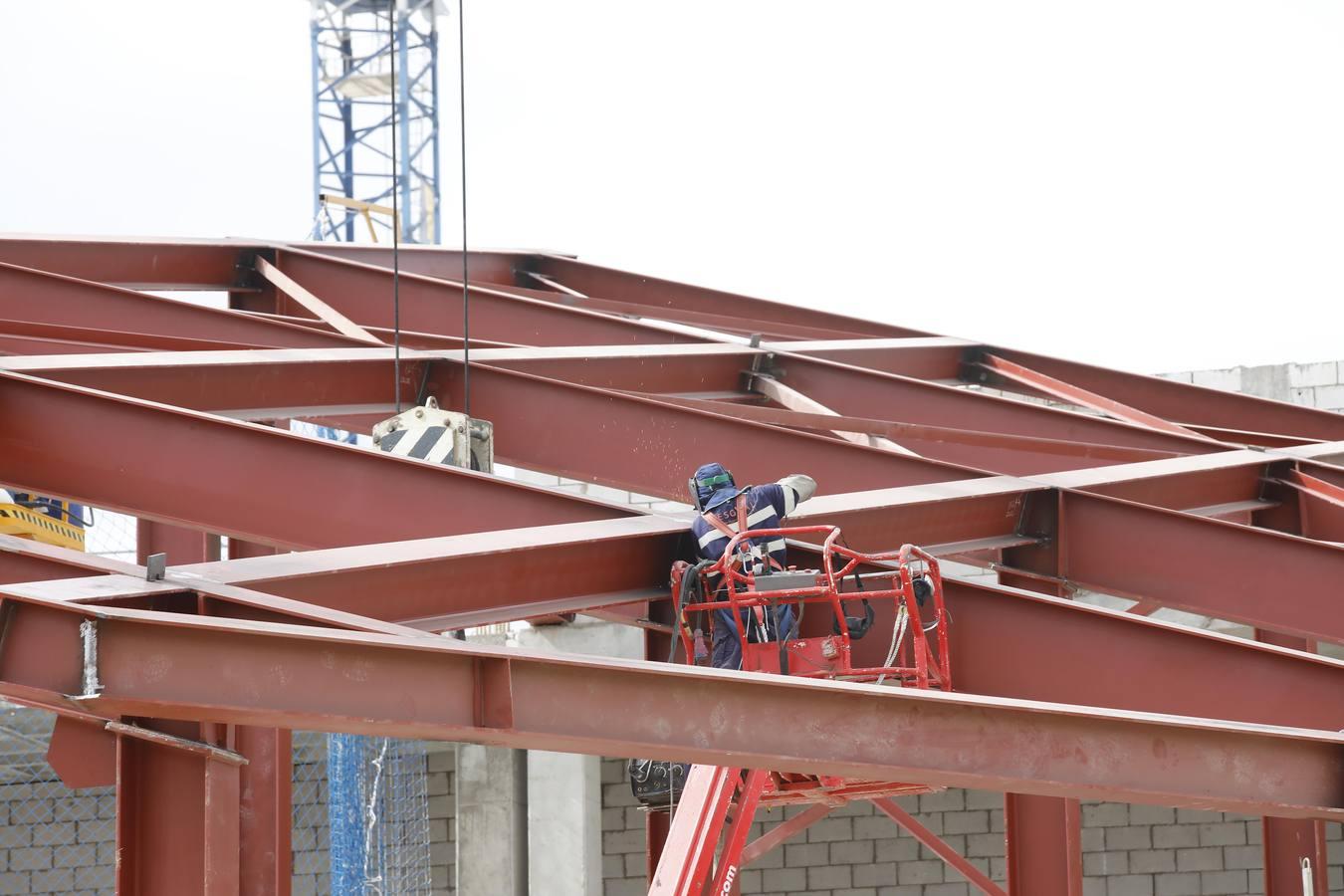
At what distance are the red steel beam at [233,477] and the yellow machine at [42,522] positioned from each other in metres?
9.35

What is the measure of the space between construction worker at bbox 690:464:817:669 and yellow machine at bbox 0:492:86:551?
9.94 m

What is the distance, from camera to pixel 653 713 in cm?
430

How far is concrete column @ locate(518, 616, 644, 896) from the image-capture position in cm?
1542

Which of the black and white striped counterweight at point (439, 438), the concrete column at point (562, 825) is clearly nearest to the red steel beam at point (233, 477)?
the black and white striped counterweight at point (439, 438)

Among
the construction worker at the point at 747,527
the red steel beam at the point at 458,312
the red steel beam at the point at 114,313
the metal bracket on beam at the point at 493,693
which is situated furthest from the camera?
the red steel beam at the point at 458,312

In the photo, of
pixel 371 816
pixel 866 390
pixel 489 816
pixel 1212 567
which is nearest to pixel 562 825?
pixel 489 816

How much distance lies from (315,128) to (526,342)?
35086 millimetres

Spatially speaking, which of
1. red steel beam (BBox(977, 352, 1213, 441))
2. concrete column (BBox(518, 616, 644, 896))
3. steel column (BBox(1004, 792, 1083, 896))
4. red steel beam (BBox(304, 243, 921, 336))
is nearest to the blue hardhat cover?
steel column (BBox(1004, 792, 1083, 896))

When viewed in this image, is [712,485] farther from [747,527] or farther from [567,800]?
[567,800]

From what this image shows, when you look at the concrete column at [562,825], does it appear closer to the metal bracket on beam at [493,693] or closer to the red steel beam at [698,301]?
the red steel beam at [698,301]

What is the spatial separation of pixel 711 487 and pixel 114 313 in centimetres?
411

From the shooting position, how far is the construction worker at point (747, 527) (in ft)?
21.3

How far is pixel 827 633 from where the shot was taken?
6.72 meters

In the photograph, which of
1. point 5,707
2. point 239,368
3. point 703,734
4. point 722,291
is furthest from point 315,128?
point 703,734
